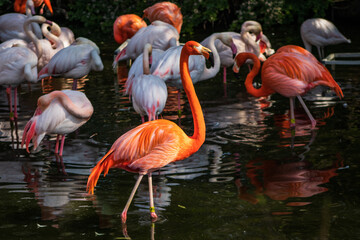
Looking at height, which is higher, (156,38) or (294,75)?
(156,38)

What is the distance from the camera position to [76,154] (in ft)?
18.6

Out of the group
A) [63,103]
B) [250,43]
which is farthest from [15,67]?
[250,43]

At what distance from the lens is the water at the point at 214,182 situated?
3855 millimetres

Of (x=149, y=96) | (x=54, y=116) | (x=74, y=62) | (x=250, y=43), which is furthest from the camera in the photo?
(x=250, y=43)

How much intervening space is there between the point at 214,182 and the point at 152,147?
3.35ft

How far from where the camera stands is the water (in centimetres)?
386

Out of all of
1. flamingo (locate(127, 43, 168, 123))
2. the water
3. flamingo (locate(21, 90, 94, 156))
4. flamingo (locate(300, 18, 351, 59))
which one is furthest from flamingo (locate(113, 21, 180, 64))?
flamingo (locate(21, 90, 94, 156))

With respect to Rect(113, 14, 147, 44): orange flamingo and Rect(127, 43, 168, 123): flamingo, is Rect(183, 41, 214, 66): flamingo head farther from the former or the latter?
Rect(113, 14, 147, 44): orange flamingo

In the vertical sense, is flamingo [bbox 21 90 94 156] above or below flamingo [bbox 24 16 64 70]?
below

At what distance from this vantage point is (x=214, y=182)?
4.76m

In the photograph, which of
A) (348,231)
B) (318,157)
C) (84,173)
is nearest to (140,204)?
(84,173)

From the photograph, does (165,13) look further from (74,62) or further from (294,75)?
(294,75)

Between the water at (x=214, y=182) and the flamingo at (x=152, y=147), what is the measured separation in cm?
31

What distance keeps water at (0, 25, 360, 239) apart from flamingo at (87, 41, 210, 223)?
12.2 inches
